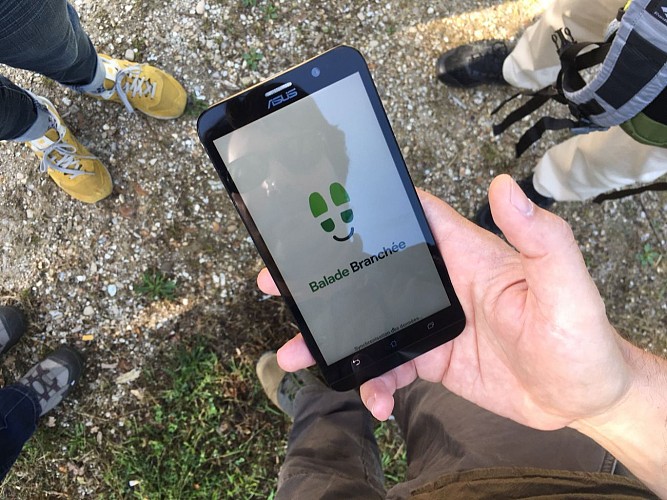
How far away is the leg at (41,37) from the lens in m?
1.42

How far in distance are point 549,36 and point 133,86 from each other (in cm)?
199

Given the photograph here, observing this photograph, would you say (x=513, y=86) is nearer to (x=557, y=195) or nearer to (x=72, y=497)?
(x=557, y=195)

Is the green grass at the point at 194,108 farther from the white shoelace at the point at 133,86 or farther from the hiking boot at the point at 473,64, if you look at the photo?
the hiking boot at the point at 473,64

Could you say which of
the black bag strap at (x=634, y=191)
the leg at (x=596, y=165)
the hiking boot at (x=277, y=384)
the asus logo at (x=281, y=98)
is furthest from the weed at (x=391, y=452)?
the asus logo at (x=281, y=98)

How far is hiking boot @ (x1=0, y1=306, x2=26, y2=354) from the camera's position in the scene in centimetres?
234

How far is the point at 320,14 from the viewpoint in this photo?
2578mm

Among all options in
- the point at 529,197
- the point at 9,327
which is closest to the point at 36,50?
the point at 9,327

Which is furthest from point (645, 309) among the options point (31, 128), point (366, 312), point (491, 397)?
point (31, 128)

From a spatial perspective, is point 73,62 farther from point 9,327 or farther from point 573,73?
point 573,73

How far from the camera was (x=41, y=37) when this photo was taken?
1541 millimetres

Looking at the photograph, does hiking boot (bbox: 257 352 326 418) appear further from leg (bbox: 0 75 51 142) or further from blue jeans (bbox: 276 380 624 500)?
leg (bbox: 0 75 51 142)

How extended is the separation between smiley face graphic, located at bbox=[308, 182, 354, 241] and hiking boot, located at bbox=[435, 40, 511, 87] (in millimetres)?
1387

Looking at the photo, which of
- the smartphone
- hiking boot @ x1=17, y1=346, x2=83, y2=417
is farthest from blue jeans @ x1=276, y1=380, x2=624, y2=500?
hiking boot @ x1=17, y1=346, x2=83, y2=417

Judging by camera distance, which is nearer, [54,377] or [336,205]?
[336,205]
